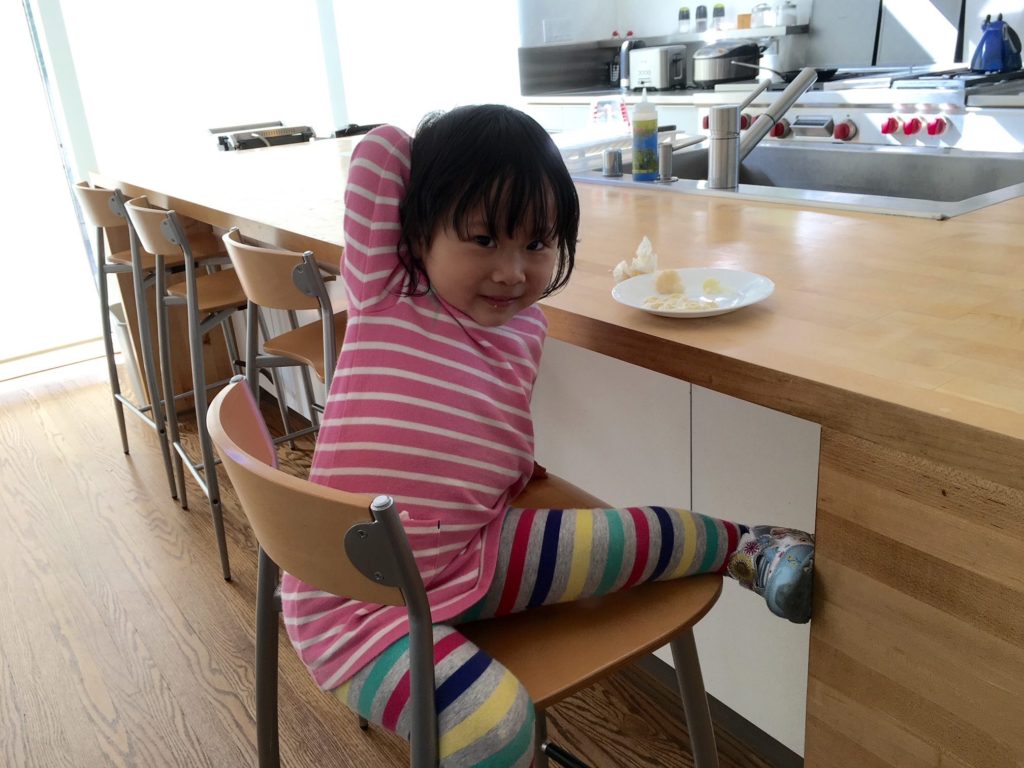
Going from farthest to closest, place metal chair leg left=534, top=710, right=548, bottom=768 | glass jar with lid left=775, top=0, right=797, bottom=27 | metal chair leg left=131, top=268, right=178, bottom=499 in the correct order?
glass jar with lid left=775, top=0, right=797, bottom=27 → metal chair leg left=131, top=268, right=178, bottom=499 → metal chair leg left=534, top=710, right=548, bottom=768

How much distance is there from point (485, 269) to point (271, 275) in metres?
0.72

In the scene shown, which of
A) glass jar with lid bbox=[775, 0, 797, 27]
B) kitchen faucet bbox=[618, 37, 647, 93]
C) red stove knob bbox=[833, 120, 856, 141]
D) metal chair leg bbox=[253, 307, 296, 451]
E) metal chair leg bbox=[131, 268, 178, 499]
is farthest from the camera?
kitchen faucet bbox=[618, 37, 647, 93]

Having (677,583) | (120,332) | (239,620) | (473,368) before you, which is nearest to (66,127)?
(120,332)

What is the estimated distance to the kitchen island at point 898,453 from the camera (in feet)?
2.10

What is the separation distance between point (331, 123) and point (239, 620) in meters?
3.52

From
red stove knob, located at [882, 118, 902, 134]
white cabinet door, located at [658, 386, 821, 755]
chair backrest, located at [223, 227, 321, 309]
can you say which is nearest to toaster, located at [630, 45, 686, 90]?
red stove knob, located at [882, 118, 902, 134]

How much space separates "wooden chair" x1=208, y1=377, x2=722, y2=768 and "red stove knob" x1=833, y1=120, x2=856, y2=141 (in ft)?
8.14

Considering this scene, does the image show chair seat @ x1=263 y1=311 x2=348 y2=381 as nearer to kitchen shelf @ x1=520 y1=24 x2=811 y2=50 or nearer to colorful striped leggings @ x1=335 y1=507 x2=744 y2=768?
colorful striped leggings @ x1=335 y1=507 x2=744 y2=768

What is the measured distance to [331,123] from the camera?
475 centimetres

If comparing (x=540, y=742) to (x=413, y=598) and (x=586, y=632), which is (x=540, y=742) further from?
(x=413, y=598)

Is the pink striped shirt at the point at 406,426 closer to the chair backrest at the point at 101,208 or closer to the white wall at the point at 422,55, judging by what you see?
the chair backrest at the point at 101,208

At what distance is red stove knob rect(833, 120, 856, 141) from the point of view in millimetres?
3031

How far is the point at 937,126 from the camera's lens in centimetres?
281

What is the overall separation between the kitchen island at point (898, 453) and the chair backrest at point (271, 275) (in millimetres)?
636
